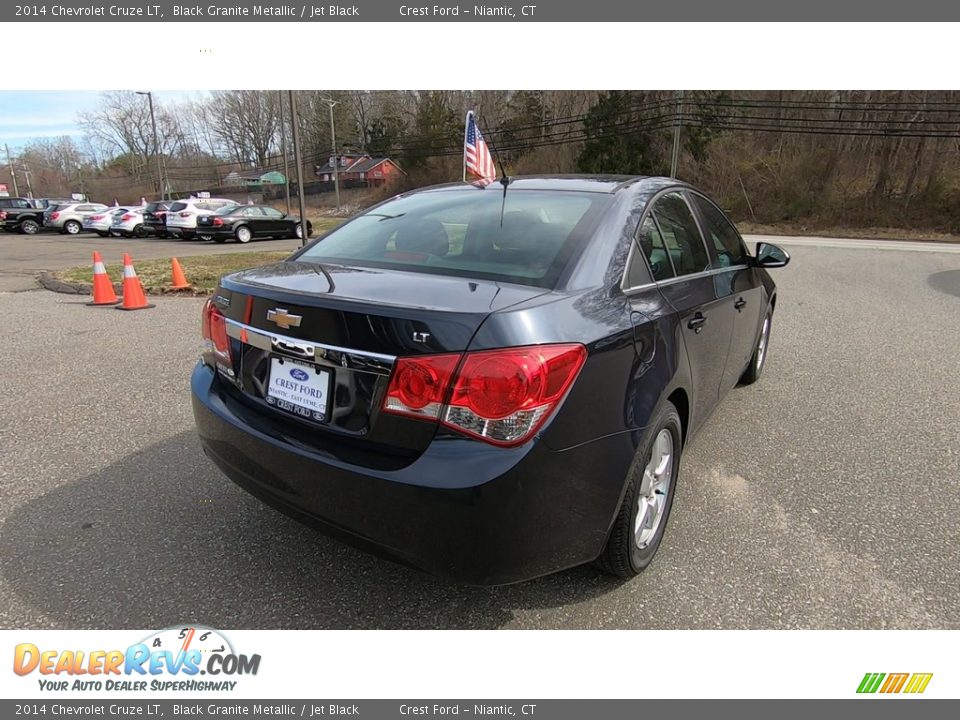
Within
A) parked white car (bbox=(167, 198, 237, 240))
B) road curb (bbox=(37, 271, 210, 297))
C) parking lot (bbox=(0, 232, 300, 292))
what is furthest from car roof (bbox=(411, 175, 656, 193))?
parked white car (bbox=(167, 198, 237, 240))

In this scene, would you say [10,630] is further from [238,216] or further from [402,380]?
[238,216]

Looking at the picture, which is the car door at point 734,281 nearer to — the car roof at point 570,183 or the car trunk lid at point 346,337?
the car roof at point 570,183

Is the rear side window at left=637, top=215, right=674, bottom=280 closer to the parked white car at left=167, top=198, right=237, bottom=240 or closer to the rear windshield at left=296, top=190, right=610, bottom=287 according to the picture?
the rear windshield at left=296, top=190, right=610, bottom=287

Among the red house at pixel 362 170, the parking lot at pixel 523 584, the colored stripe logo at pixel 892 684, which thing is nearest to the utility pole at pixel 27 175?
the red house at pixel 362 170

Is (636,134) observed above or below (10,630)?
above

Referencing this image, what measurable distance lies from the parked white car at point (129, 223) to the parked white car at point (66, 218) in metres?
3.08

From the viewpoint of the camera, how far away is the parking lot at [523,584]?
7.25 ft

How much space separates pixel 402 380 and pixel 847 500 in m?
2.63

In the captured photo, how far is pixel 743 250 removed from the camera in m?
3.93

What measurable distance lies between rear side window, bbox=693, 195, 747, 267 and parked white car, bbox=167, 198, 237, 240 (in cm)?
2217

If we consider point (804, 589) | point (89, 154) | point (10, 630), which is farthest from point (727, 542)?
point (89, 154)

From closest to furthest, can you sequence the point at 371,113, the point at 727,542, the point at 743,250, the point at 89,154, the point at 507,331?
the point at 507,331 → the point at 727,542 → the point at 743,250 → the point at 371,113 → the point at 89,154

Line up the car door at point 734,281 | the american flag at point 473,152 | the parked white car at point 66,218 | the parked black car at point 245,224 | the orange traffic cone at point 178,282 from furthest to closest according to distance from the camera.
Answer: the parked white car at point 66,218 → the parked black car at point 245,224 → the american flag at point 473,152 → the orange traffic cone at point 178,282 → the car door at point 734,281

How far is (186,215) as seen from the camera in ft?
73.5
